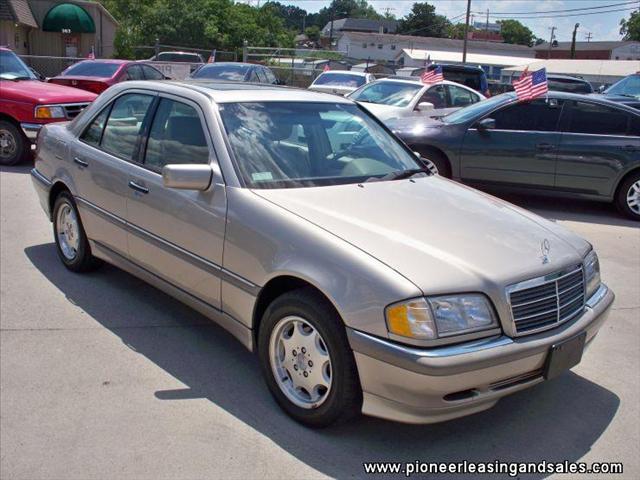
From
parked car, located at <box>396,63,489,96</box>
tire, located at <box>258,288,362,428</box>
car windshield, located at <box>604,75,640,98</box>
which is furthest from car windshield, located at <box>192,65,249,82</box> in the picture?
tire, located at <box>258,288,362,428</box>

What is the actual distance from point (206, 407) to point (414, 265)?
1.41 m

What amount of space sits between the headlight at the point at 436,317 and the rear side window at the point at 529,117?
6529mm

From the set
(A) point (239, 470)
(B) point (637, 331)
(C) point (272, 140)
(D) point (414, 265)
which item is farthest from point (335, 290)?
(B) point (637, 331)

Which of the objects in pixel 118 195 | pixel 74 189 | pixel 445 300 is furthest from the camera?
pixel 74 189

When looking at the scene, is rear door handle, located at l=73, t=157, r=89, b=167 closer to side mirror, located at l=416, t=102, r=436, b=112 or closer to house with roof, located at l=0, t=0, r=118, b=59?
side mirror, located at l=416, t=102, r=436, b=112

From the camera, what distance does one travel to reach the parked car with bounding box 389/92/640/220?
8500 millimetres

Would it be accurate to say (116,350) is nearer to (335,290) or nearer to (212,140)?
(212,140)

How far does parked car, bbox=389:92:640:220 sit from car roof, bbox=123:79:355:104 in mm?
4570

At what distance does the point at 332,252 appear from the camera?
10.3 ft

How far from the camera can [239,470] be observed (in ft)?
10.00

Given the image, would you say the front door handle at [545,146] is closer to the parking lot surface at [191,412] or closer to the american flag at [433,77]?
the parking lot surface at [191,412]

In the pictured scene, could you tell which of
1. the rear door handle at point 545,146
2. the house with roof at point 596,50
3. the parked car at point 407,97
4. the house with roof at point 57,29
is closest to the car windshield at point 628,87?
the parked car at point 407,97

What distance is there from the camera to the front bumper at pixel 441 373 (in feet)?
9.41

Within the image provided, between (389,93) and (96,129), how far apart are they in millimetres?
8586
